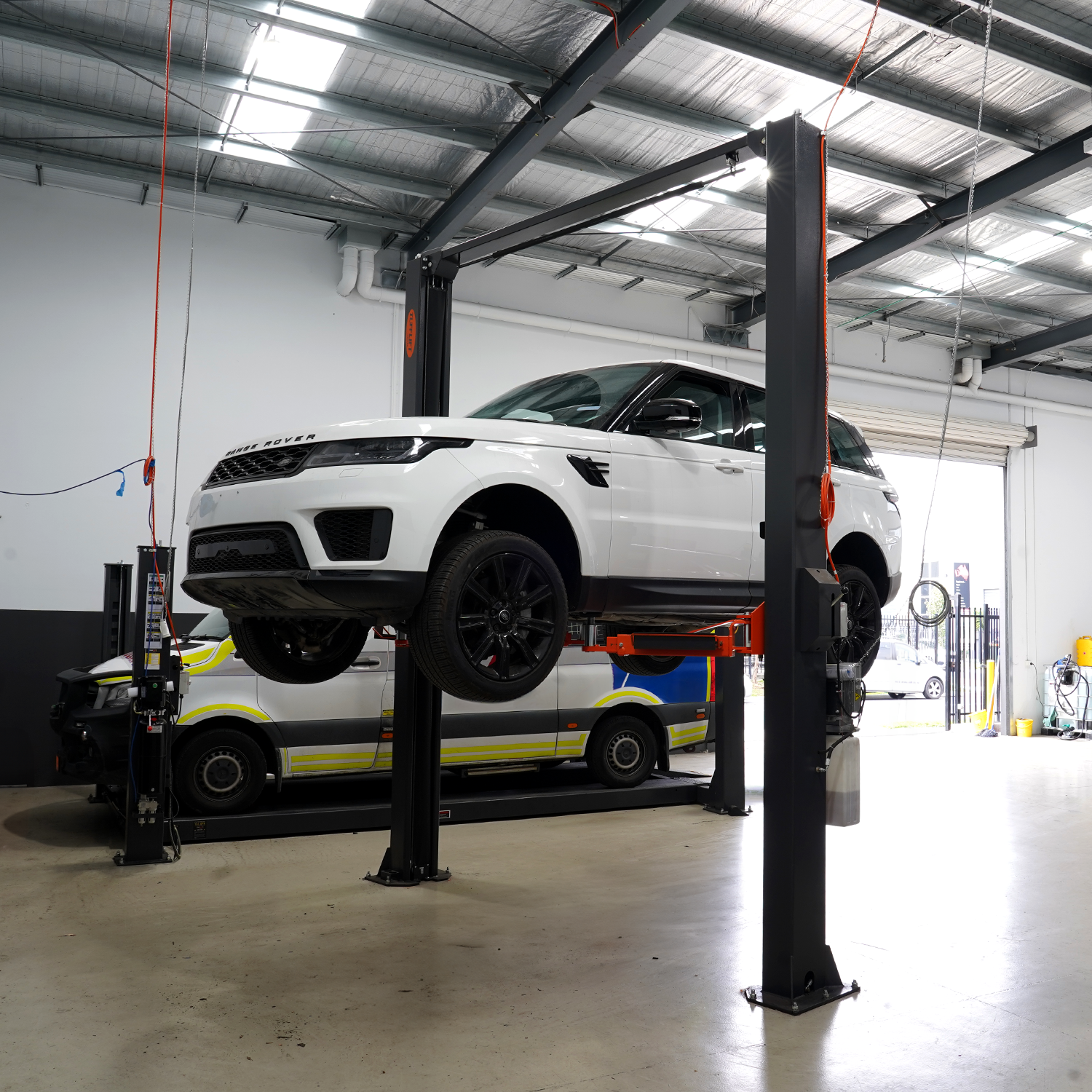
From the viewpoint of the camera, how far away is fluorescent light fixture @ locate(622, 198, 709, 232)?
9.00 meters

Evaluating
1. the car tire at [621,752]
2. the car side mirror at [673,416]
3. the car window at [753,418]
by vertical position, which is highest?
the car window at [753,418]

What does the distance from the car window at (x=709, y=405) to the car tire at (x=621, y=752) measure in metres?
3.82

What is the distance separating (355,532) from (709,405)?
191 cm

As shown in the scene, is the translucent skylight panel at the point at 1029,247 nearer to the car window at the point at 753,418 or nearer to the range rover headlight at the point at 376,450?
the car window at the point at 753,418

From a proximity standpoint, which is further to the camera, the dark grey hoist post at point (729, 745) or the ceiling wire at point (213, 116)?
the dark grey hoist post at point (729, 745)

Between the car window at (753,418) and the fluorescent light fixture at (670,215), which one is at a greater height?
the fluorescent light fixture at (670,215)

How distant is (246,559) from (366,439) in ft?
1.97

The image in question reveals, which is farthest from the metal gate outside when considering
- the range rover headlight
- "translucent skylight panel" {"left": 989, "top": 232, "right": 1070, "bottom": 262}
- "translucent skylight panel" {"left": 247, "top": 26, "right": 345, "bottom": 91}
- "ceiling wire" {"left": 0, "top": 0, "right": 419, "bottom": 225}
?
the range rover headlight

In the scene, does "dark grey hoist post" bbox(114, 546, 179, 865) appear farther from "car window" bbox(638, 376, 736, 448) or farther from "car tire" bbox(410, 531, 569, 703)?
"car window" bbox(638, 376, 736, 448)

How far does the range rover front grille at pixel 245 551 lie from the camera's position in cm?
341

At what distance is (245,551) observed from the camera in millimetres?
3525

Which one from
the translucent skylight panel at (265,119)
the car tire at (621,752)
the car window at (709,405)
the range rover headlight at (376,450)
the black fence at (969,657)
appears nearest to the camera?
the range rover headlight at (376,450)

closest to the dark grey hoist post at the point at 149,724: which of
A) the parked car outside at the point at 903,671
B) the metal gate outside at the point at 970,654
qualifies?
the metal gate outside at the point at 970,654

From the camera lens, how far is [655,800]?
A: 7.79 meters
